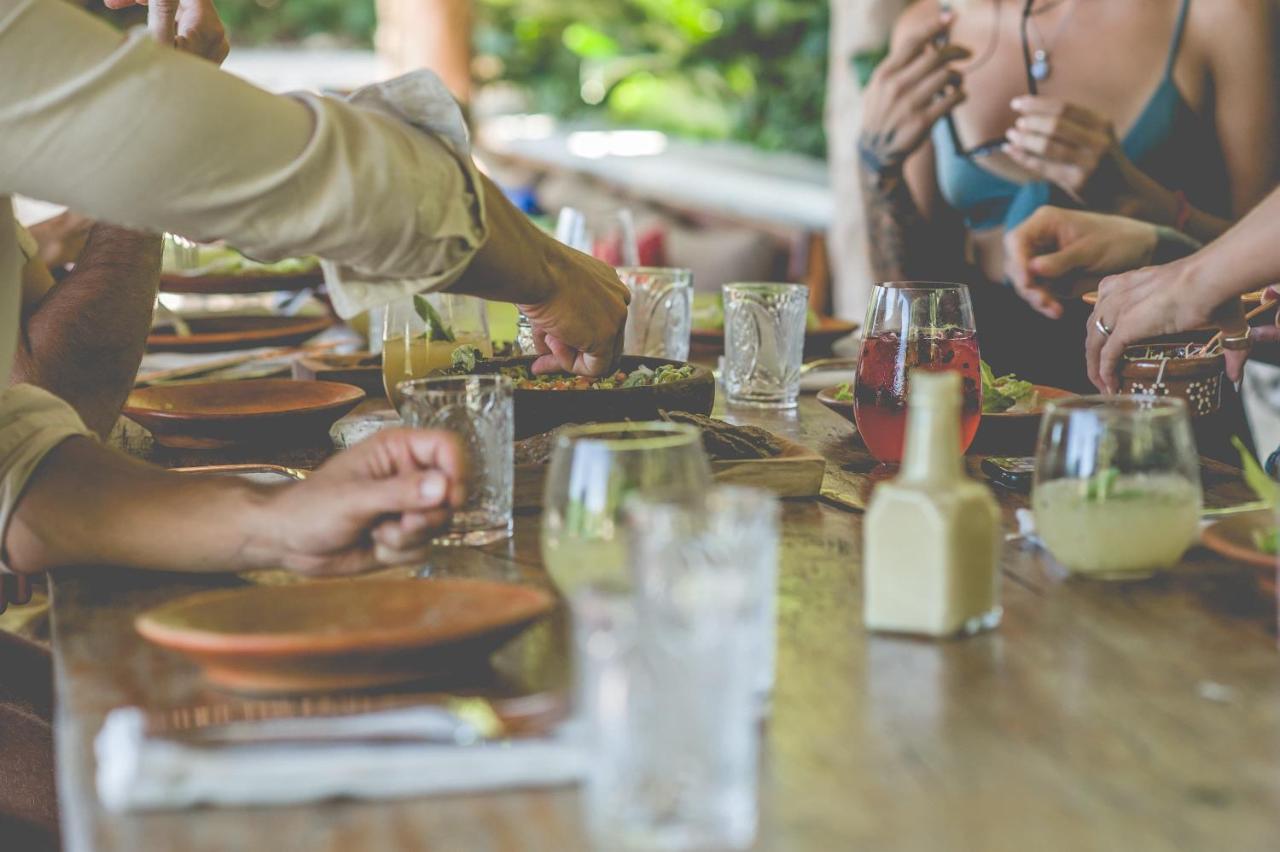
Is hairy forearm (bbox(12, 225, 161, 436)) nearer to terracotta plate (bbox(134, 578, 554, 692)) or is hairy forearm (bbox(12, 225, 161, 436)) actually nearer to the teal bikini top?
terracotta plate (bbox(134, 578, 554, 692))

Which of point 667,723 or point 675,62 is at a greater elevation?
point 675,62

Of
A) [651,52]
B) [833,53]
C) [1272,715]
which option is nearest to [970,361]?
[1272,715]

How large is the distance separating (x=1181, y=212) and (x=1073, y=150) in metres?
0.28

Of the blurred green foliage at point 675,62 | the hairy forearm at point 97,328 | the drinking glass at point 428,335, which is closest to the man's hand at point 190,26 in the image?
the hairy forearm at point 97,328

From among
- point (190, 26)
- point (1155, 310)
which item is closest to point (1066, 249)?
point (1155, 310)

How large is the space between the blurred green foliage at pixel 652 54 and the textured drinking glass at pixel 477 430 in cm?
616

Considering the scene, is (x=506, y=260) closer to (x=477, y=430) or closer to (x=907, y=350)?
(x=477, y=430)

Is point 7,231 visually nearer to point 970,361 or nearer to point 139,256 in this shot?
point 139,256

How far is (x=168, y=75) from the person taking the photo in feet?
3.27

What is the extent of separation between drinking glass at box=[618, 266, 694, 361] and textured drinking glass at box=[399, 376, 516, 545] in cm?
92

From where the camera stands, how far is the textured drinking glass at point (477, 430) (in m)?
1.26

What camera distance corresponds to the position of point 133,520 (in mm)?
1212

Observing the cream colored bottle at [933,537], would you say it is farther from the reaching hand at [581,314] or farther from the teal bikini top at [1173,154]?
the teal bikini top at [1173,154]

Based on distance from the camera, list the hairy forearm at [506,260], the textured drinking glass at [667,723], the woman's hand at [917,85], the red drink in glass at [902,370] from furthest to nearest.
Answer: the woman's hand at [917,85]
the red drink in glass at [902,370]
the hairy forearm at [506,260]
the textured drinking glass at [667,723]
